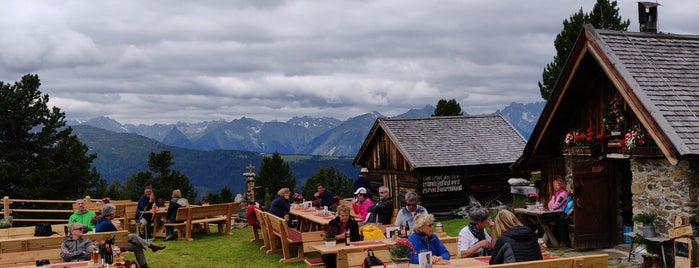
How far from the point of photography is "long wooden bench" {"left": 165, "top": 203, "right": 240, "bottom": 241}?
1662cm

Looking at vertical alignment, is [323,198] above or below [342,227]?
above

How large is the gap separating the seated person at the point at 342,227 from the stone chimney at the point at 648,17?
893cm

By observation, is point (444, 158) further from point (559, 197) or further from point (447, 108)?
point (447, 108)

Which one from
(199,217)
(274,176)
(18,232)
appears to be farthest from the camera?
(274,176)

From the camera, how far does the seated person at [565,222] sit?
551 inches

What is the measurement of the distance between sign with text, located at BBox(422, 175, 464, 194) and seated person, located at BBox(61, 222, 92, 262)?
580 inches

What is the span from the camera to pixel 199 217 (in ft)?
55.8

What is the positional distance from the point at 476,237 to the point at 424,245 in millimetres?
802

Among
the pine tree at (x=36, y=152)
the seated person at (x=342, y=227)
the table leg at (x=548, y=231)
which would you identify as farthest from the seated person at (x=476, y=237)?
the pine tree at (x=36, y=152)

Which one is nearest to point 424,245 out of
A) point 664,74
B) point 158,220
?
point 664,74

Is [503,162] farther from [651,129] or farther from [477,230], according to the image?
[477,230]

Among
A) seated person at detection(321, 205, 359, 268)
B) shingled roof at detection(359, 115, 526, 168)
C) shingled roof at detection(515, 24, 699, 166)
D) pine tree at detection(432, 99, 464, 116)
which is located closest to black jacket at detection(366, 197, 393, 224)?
seated person at detection(321, 205, 359, 268)

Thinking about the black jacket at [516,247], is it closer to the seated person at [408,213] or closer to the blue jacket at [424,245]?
the blue jacket at [424,245]

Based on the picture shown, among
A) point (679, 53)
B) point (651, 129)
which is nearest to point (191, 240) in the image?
point (651, 129)
